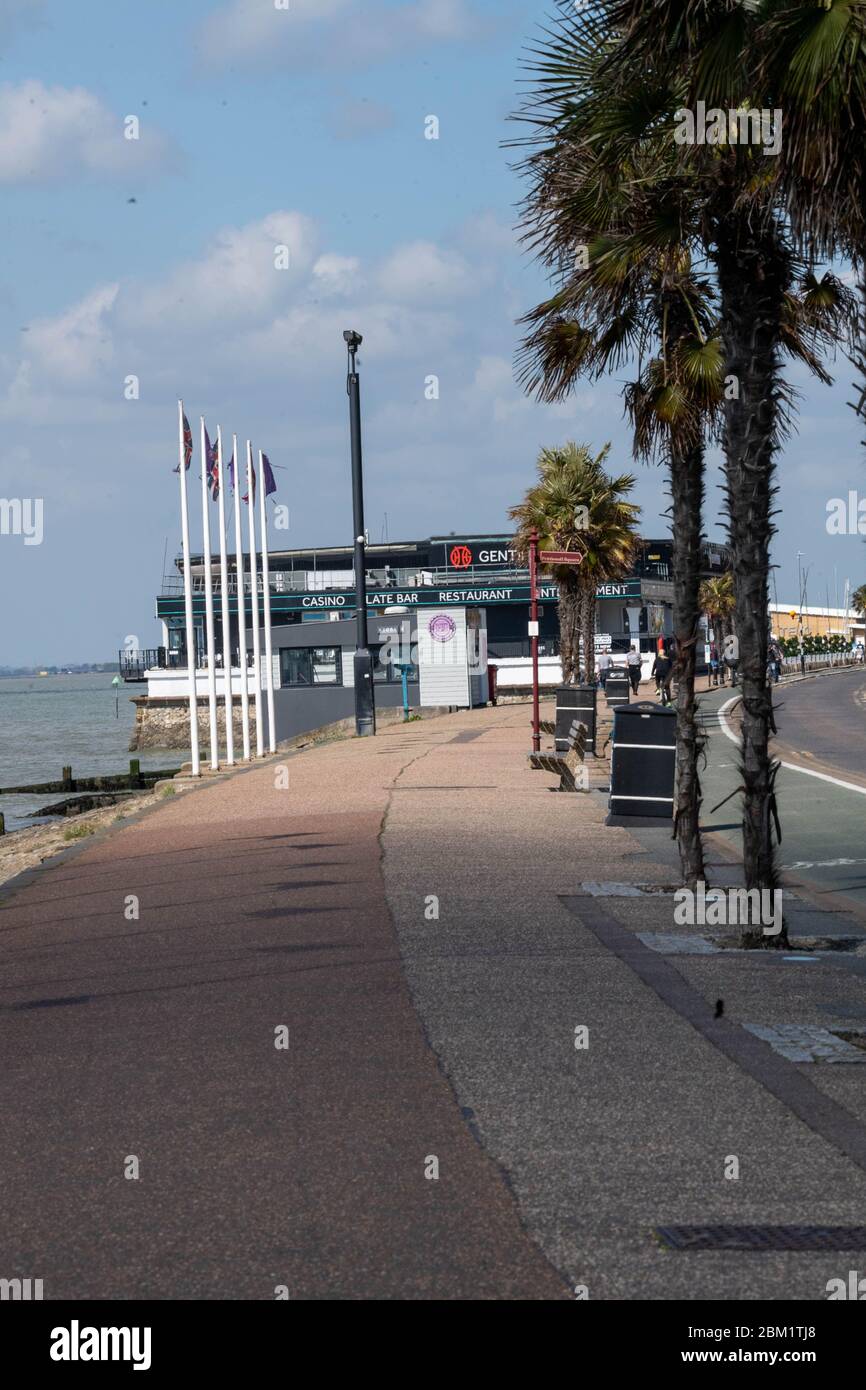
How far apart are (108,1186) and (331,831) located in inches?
497

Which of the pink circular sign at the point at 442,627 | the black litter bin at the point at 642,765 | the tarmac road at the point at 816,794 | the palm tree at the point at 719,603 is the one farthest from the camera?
the palm tree at the point at 719,603

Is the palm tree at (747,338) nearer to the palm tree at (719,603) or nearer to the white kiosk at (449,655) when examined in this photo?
the white kiosk at (449,655)

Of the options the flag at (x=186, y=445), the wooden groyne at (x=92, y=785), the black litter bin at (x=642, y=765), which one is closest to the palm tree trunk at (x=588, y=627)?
the wooden groyne at (x=92, y=785)

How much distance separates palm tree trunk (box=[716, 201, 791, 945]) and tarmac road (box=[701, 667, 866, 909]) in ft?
1.67

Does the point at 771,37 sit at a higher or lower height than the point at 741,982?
higher

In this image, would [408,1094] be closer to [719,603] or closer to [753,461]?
[753,461]

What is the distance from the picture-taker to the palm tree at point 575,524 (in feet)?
148

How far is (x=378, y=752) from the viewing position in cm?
3269

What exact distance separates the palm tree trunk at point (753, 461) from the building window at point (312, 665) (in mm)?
50222

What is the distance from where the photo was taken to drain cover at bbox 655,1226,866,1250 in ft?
16.3

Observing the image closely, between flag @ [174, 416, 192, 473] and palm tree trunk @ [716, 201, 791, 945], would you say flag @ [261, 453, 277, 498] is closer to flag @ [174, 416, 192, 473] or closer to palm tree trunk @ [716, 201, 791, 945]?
flag @ [174, 416, 192, 473]

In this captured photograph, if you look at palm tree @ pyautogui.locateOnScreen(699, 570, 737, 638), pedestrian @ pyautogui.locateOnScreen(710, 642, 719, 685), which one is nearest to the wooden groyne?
pedestrian @ pyautogui.locateOnScreen(710, 642, 719, 685)
